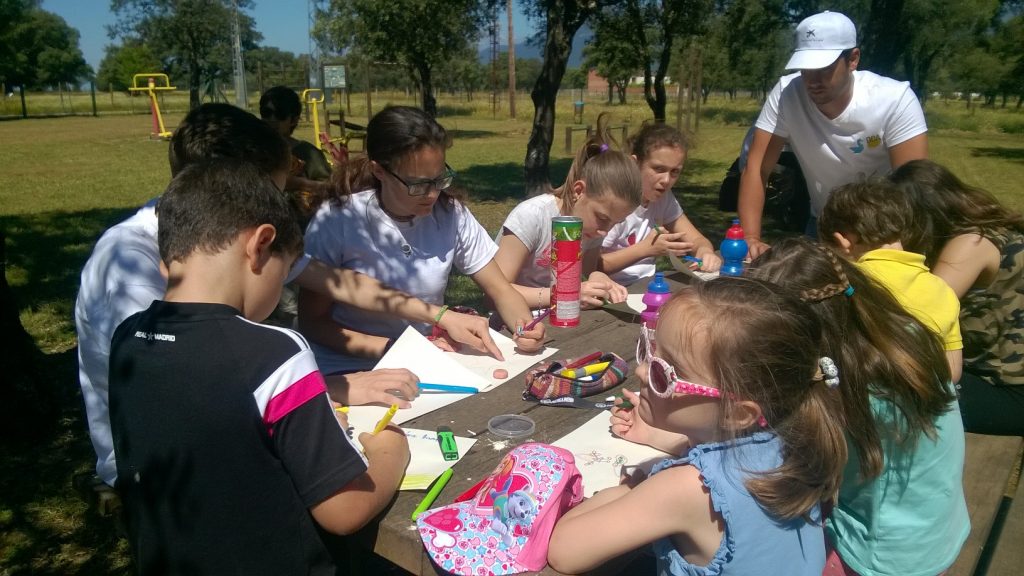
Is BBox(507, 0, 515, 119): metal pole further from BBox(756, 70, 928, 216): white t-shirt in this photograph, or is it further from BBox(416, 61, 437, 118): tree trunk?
BBox(756, 70, 928, 216): white t-shirt

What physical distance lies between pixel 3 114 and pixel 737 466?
45098 millimetres

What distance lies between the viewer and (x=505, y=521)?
145 centimetres

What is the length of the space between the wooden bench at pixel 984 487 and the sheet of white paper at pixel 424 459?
1401 millimetres

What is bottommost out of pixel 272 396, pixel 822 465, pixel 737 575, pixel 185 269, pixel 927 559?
pixel 927 559

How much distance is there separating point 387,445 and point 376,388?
1.41 feet

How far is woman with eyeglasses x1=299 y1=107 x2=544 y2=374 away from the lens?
2635 millimetres

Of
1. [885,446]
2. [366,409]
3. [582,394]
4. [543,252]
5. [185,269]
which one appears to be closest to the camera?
[185,269]

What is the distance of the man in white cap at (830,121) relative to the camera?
131 inches

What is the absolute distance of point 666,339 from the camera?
145 cm

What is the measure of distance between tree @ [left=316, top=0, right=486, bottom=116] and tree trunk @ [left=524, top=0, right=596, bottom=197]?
909cm

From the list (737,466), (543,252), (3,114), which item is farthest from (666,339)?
(3,114)

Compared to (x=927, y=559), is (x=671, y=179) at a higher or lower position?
higher

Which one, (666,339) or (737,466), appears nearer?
(737,466)

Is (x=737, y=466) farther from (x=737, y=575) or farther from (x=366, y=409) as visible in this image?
(x=366, y=409)
